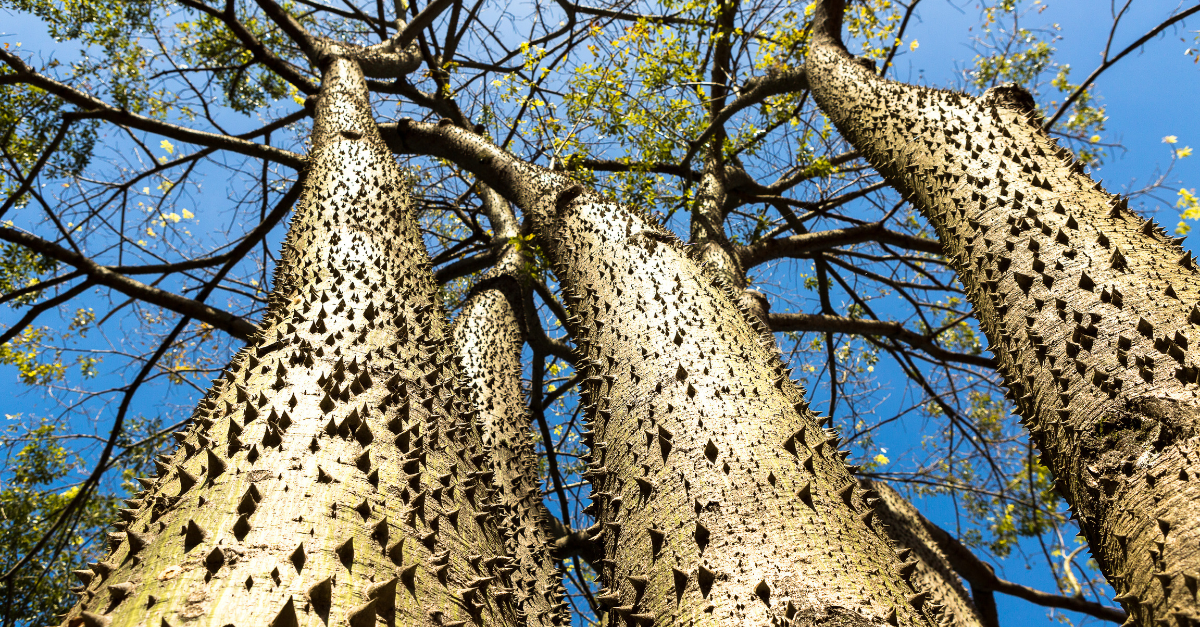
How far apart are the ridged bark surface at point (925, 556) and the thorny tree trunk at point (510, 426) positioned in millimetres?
2146

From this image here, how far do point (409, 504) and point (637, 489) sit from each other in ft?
2.29

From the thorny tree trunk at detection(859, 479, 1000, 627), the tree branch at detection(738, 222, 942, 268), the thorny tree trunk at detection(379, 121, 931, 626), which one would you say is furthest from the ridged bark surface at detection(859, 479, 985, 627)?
the tree branch at detection(738, 222, 942, 268)

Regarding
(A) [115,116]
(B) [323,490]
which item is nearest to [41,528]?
(A) [115,116]

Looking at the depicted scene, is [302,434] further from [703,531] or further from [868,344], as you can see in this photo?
[868,344]

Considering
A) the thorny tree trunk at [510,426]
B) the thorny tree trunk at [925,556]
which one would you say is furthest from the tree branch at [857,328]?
the thorny tree trunk at [510,426]

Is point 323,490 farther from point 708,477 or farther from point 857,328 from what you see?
point 857,328

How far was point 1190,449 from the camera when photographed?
1628 millimetres

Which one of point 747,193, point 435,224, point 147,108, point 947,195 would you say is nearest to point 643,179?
point 747,193

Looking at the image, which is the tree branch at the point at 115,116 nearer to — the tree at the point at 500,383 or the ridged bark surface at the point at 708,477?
the tree at the point at 500,383

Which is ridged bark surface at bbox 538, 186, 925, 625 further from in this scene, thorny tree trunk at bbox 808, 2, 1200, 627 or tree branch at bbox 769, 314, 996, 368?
tree branch at bbox 769, 314, 996, 368

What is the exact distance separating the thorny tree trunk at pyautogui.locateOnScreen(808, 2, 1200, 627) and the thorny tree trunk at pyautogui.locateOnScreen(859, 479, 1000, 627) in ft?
7.09

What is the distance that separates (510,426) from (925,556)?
3.10 meters

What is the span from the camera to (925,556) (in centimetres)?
448

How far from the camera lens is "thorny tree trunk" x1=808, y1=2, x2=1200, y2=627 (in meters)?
1.64
